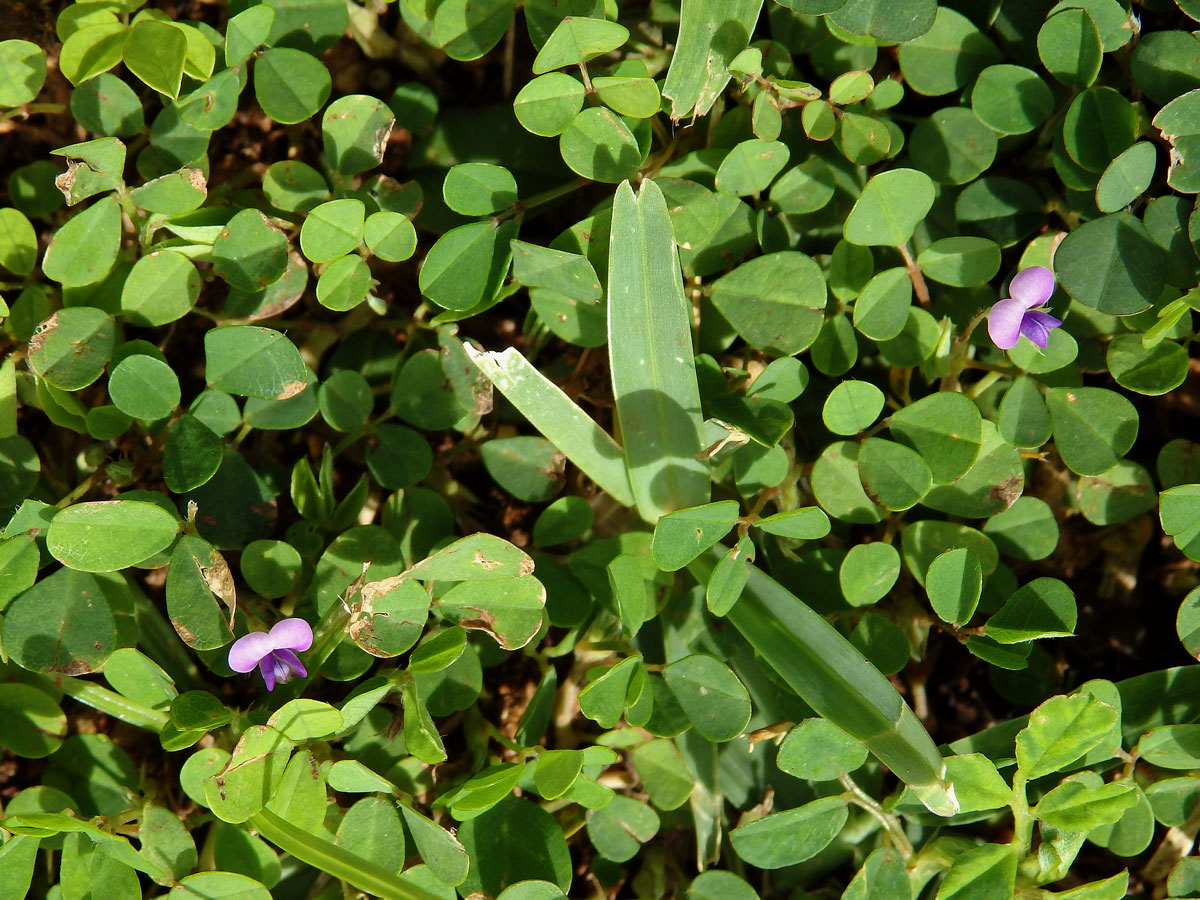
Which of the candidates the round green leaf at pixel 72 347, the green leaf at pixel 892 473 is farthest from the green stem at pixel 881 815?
the round green leaf at pixel 72 347

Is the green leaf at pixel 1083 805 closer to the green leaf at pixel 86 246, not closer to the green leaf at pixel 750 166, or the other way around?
the green leaf at pixel 750 166

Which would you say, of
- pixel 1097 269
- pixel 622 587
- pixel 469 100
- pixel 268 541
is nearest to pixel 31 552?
pixel 268 541

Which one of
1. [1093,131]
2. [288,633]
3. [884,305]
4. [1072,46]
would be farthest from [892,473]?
[288,633]

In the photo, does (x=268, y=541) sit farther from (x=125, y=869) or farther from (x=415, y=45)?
(x=415, y=45)

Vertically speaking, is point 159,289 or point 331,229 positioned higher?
point 331,229

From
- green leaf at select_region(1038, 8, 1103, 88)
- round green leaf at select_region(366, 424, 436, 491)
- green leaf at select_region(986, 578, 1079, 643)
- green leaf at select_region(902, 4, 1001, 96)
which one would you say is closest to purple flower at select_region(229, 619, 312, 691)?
round green leaf at select_region(366, 424, 436, 491)

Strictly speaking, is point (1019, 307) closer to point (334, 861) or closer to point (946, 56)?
point (946, 56)

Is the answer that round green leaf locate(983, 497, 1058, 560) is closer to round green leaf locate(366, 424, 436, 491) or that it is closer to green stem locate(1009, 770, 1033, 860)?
green stem locate(1009, 770, 1033, 860)
